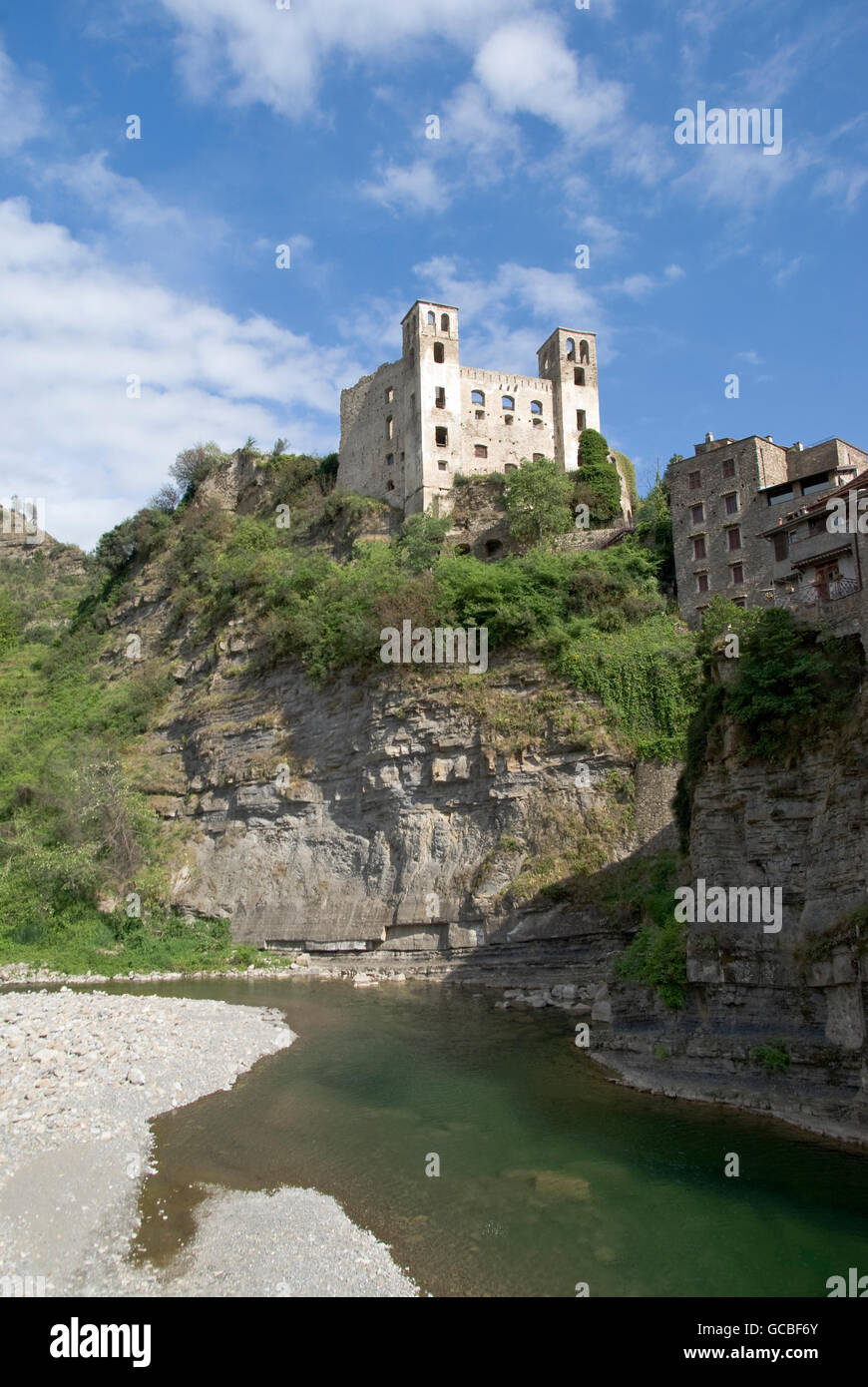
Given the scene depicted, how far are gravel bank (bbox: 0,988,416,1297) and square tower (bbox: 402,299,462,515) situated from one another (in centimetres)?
3454

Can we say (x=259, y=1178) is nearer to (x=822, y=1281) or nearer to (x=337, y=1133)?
(x=337, y=1133)

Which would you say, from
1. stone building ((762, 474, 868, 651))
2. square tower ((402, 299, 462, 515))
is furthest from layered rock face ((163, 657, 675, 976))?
square tower ((402, 299, 462, 515))

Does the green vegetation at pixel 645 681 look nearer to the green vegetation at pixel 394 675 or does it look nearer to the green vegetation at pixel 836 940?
the green vegetation at pixel 394 675

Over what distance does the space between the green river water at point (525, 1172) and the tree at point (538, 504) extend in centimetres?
3048

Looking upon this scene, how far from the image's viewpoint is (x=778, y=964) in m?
17.7

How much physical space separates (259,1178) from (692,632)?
2880 centimetres

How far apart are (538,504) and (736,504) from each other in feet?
36.5

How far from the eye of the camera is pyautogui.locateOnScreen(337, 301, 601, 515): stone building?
51625 mm

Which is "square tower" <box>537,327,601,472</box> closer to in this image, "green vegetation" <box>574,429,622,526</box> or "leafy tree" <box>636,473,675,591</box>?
"green vegetation" <box>574,429,622,526</box>

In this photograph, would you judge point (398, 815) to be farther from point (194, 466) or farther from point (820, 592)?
point (194, 466)

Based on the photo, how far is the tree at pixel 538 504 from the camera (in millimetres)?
46625

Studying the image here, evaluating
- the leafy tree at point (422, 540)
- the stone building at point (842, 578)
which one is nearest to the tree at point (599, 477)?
the leafy tree at point (422, 540)

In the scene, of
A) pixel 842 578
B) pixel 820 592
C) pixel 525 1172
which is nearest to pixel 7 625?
pixel 820 592

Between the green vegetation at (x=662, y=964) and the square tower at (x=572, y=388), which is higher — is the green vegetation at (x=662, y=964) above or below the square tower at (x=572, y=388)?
below
